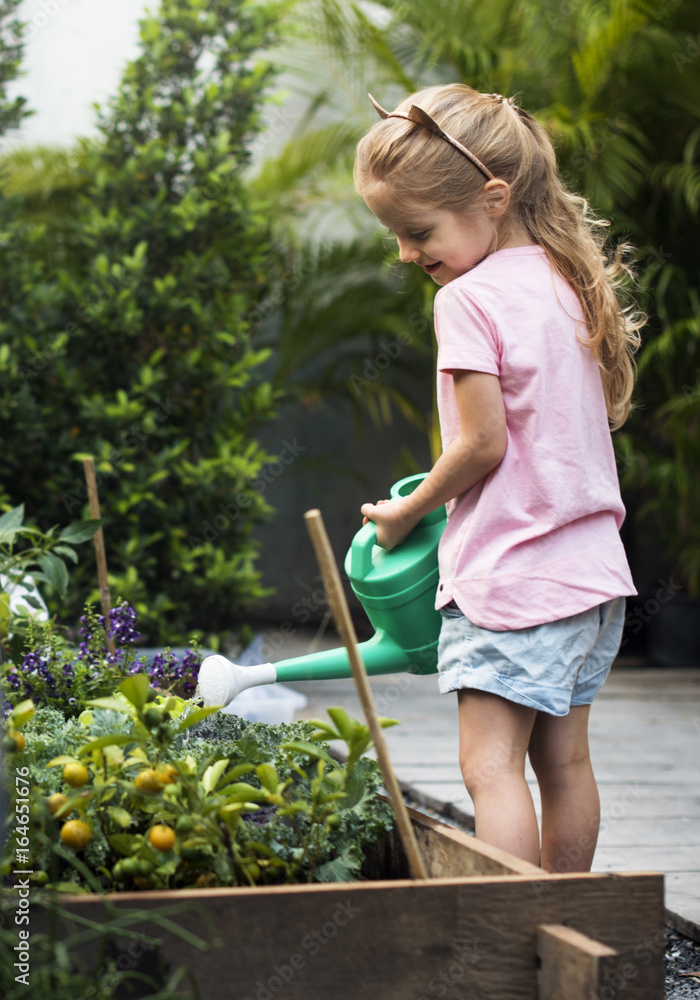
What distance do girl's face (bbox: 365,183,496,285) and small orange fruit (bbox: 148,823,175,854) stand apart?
0.81 meters

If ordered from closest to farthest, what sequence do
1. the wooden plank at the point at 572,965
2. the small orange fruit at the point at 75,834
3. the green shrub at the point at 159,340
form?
the wooden plank at the point at 572,965 < the small orange fruit at the point at 75,834 < the green shrub at the point at 159,340

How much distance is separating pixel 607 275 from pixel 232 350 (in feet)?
6.49

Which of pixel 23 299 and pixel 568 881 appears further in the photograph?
pixel 23 299

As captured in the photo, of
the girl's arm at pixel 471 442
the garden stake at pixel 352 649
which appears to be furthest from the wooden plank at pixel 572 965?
the girl's arm at pixel 471 442

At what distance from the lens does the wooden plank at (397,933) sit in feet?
2.64

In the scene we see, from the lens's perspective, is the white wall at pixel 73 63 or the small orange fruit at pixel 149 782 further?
the white wall at pixel 73 63

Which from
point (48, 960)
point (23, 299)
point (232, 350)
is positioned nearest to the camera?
point (48, 960)

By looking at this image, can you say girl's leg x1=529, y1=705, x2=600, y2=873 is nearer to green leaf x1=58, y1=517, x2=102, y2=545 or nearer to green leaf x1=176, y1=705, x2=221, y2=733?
green leaf x1=176, y1=705, x2=221, y2=733

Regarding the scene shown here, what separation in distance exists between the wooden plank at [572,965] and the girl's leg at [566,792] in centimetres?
44

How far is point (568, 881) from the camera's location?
0.87 meters

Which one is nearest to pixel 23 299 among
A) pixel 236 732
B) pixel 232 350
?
pixel 232 350

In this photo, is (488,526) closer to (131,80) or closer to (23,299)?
(23,299)

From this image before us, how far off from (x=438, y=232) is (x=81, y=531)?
2.57ft

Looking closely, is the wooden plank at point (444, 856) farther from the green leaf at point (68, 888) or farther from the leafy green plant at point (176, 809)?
the green leaf at point (68, 888)
